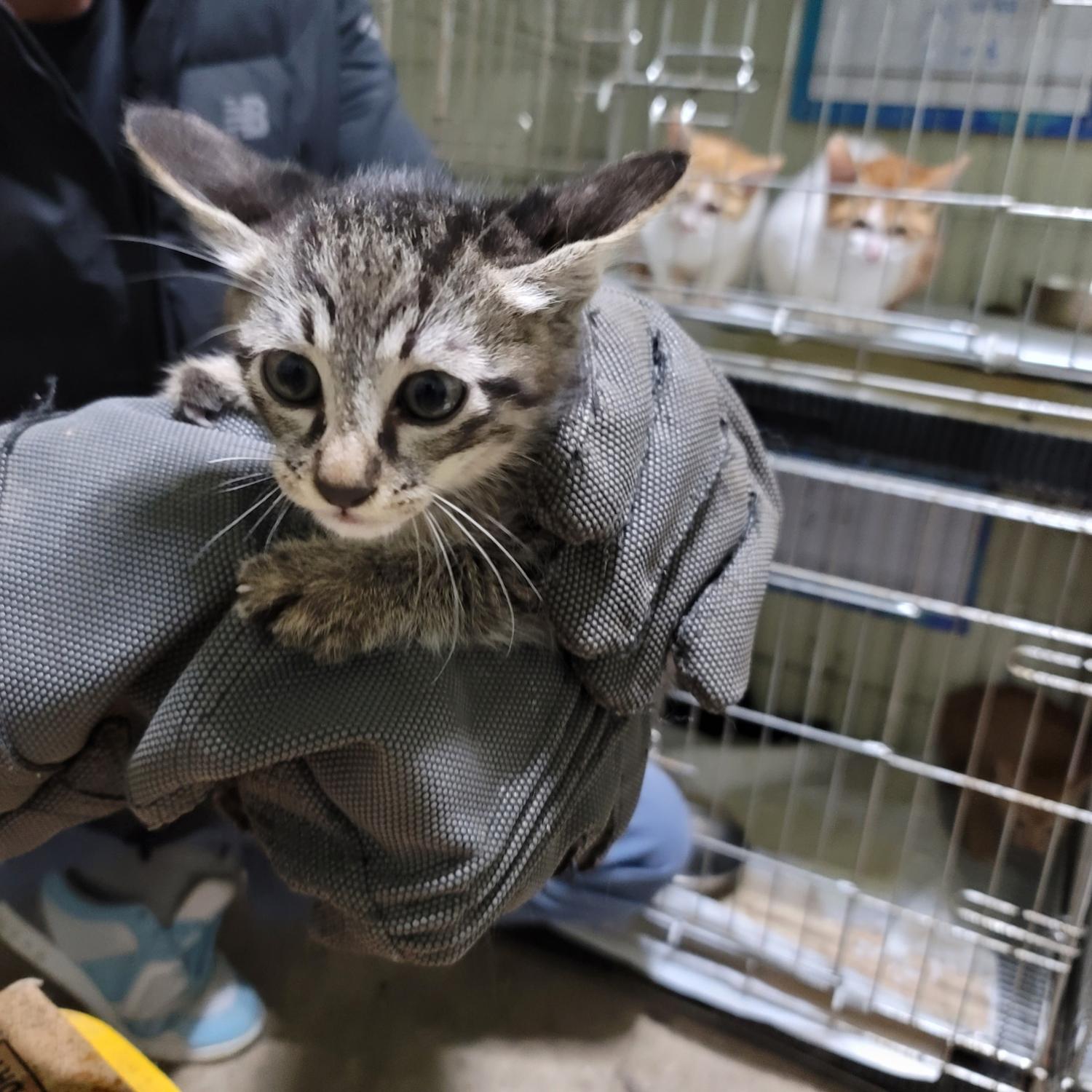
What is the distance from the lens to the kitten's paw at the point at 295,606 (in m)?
0.65

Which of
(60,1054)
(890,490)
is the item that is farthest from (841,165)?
(60,1054)

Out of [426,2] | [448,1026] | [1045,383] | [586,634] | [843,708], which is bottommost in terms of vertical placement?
[448,1026]

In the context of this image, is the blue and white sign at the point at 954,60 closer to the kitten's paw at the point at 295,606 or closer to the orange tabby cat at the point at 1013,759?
the orange tabby cat at the point at 1013,759

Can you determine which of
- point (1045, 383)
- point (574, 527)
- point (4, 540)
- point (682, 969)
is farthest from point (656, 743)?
point (4, 540)

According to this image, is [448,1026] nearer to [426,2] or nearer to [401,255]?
[401,255]

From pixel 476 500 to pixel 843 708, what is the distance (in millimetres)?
1057

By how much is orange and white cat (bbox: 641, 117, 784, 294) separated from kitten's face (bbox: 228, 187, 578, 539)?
734 mm

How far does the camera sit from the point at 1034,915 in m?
1.08

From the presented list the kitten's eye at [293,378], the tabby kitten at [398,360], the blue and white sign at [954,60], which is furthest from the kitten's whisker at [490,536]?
the blue and white sign at [954,60]

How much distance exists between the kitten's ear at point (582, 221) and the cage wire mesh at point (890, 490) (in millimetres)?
523

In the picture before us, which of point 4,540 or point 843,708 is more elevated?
point 4,540

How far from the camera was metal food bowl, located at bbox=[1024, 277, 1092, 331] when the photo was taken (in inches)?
45.5

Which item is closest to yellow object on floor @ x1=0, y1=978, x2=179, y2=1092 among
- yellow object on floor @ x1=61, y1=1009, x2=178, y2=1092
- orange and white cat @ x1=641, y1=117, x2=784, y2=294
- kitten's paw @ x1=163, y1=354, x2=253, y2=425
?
yellow object on floor @ x1=61, y1=1009, x2=178, y2=1092

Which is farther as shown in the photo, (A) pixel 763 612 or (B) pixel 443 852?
(A) pixel 763 612
